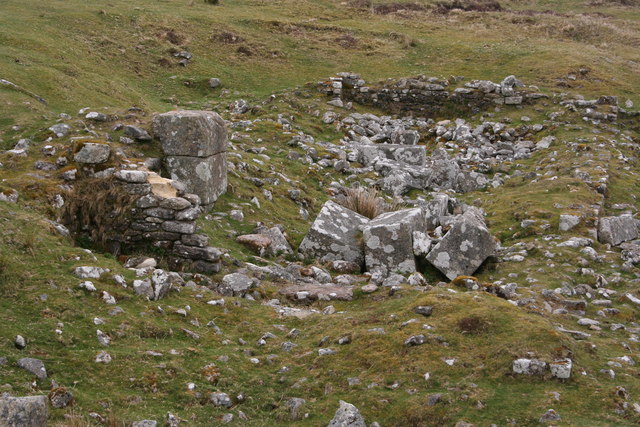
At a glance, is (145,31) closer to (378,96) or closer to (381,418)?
(378,96)

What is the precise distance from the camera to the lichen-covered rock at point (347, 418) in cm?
615

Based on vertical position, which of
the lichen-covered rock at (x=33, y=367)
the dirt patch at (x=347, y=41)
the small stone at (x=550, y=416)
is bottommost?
the small stone at (x=550, y=416)

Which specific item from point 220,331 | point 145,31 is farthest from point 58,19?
point 220,331

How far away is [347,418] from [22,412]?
319 centimetres

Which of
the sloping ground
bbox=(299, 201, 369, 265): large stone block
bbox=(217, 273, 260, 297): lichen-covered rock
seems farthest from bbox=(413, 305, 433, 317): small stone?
the sloping ground

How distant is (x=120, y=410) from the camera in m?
6.05

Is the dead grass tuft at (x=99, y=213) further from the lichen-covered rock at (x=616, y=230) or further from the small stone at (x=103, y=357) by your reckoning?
the lichen-covered rock at (x=616, y=230)

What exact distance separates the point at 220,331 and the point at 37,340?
272 cm

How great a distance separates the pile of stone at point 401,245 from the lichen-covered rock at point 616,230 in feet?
11.7

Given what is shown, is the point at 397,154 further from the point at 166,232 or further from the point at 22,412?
the point at 22,412

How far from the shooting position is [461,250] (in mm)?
12844

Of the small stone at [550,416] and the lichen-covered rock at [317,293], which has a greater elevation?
the small stone at [550,416]

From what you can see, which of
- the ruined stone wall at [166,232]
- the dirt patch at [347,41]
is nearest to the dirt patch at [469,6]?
the dirt patch at [347,41]

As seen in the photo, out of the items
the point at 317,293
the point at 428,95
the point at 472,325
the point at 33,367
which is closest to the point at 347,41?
the point at 428,95
